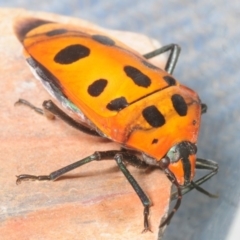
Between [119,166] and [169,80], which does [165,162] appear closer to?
[119,166]

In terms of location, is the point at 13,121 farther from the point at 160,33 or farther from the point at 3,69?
the point at 160,33

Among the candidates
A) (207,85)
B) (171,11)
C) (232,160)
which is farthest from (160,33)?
(232,160)

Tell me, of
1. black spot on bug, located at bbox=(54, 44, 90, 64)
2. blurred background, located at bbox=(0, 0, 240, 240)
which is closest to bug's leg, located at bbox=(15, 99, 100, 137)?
black spot on bug, located at bbox=(54, 44, 90, 64)

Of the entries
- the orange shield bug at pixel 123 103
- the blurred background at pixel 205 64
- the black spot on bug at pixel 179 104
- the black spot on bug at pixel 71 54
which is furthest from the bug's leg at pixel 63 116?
the blurred background at pixel 205 64

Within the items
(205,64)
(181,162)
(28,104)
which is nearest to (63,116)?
(28,104)

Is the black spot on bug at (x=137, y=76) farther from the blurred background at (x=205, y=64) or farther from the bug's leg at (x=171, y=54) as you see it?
the blurred background at (x=205, y=64)

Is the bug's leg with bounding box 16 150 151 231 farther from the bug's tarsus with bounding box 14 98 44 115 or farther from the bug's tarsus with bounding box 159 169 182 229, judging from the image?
the bug's tarsus with bounding box 14 98 44 115

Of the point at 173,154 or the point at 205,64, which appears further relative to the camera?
the point at 205,64
